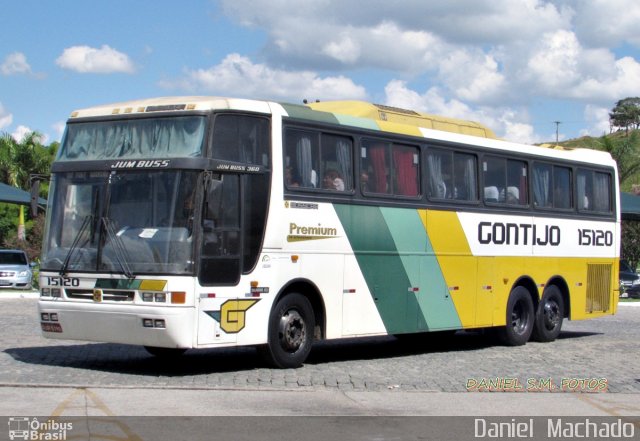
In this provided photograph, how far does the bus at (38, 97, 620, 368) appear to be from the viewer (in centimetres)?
1298

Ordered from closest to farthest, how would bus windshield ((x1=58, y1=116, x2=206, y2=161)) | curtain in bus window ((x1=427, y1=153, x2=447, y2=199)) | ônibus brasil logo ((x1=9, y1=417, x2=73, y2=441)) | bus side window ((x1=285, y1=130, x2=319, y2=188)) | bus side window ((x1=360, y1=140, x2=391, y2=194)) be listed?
ônibus brasil logo ((x1=9, y1=417, x2=73, y2=441)) → bus windshield ((x1=58, y1=116, x2=206, y2=161)) → bus side window ((x1=285, y1=130, x2=319, y2=188)) → bus side window ((x1=360, y1=140, x2=391, y2=194)) → curtain in bus window ((x1=427, y1=153, x2=447, y2=199))

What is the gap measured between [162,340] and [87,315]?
1184 mm

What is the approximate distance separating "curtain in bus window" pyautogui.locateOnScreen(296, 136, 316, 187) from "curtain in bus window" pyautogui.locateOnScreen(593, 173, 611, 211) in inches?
358

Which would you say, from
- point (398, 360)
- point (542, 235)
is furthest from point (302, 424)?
point (542, 235)

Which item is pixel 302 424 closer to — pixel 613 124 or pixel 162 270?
pixel 162 270

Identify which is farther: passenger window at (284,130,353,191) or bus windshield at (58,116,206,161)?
passenger window at (284,130,353,191)

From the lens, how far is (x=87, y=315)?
13.3 meters

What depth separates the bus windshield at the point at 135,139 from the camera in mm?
13266

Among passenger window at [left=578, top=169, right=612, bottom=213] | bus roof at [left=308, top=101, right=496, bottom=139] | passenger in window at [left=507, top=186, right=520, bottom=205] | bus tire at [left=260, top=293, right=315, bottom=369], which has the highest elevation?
bus roof at [left=308, top=101, right=496, bottom=139]

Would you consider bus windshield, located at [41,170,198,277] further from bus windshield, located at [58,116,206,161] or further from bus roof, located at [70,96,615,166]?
bus roof, located at [70,96,615,166]

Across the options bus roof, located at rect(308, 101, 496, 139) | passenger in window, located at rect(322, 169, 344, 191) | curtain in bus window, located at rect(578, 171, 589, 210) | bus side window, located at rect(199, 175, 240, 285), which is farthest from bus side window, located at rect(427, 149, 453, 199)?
bus side window, located at rect(199, 175, 240, 285)

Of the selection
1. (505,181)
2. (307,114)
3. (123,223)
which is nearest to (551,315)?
(505,181)

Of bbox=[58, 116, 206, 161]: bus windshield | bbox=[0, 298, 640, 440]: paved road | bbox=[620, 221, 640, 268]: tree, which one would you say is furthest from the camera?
bbox=[620, 221, 640, 268]: tree

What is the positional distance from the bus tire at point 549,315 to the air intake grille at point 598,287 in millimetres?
1089
